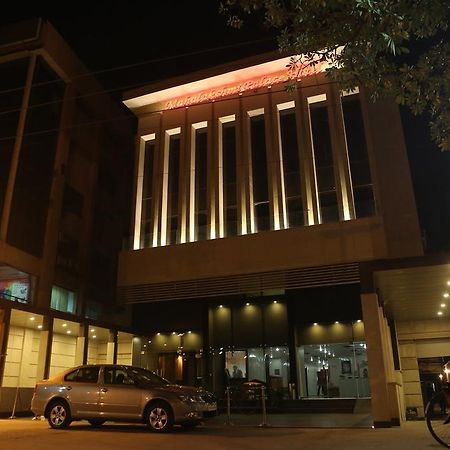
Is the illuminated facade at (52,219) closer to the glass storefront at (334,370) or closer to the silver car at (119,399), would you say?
the silver car at (119,399)

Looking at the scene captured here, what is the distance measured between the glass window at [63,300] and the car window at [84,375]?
36.0ft

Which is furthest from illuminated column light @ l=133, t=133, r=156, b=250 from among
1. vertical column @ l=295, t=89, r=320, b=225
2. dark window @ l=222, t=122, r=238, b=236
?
vertical column @ l=295, t=89, r=320, b=225

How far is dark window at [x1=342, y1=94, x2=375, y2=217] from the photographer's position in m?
17.2

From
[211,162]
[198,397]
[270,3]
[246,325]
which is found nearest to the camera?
[270,3]

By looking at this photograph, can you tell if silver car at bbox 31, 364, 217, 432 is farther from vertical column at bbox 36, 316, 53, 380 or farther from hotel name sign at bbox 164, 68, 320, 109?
hotel name sign at bbox 164, 68, 320, 109

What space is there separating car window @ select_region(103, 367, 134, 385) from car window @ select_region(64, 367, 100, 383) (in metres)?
0.29

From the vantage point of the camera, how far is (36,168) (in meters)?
22.8

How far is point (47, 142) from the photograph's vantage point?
2372cm

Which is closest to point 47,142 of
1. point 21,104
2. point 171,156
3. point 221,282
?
point 21,104

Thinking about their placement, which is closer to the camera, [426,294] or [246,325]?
[426,294]

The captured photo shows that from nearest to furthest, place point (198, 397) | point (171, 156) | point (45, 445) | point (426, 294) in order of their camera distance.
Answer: point (45, 445)
point (198, 397)
point (426, 294)
point (171, 156)

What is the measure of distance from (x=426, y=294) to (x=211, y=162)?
9.55 metres

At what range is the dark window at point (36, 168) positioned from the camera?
21297 millimetres

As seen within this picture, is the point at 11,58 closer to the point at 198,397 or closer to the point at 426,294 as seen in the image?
the point at 198,397
